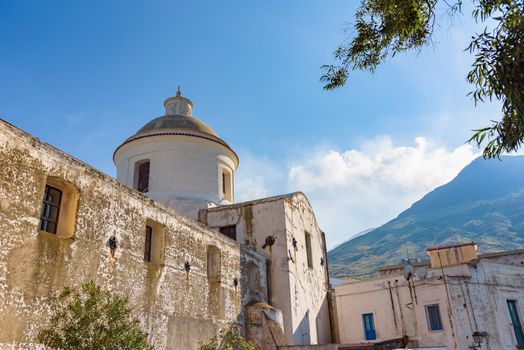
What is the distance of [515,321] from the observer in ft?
66.7

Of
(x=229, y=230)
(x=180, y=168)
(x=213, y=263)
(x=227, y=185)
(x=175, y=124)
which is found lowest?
(x=213, y=263)

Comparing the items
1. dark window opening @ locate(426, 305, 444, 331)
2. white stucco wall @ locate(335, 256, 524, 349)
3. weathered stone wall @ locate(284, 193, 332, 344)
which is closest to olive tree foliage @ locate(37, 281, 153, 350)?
weathered stone wall @ locate(284, 193, 332, 344)

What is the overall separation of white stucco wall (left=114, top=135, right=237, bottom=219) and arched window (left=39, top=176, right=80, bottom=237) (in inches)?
332

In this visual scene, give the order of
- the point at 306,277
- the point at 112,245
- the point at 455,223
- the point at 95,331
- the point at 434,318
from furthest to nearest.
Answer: the point at 455,223, the point at 434,318, the point at 306,277, the point at 112,245, the point at 95,331

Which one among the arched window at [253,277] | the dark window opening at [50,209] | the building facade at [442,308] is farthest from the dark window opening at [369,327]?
the dark window opening at [50,209]

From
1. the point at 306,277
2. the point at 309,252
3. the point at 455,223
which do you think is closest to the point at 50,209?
the point at 306,277

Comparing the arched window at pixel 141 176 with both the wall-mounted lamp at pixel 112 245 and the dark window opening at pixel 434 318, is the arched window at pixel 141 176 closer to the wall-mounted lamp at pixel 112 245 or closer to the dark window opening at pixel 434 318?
the wall-mounted lamp at pixel 112 245

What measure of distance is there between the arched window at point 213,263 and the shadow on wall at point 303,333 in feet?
12.8

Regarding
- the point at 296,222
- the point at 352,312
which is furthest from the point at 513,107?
the point at 352,312

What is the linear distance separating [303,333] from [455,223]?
104215 millimetres

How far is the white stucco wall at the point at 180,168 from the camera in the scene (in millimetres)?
17531

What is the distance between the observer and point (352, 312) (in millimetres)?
20938

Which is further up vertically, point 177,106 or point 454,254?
point 177,106

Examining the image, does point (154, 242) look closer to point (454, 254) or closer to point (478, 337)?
point (478, 337)
